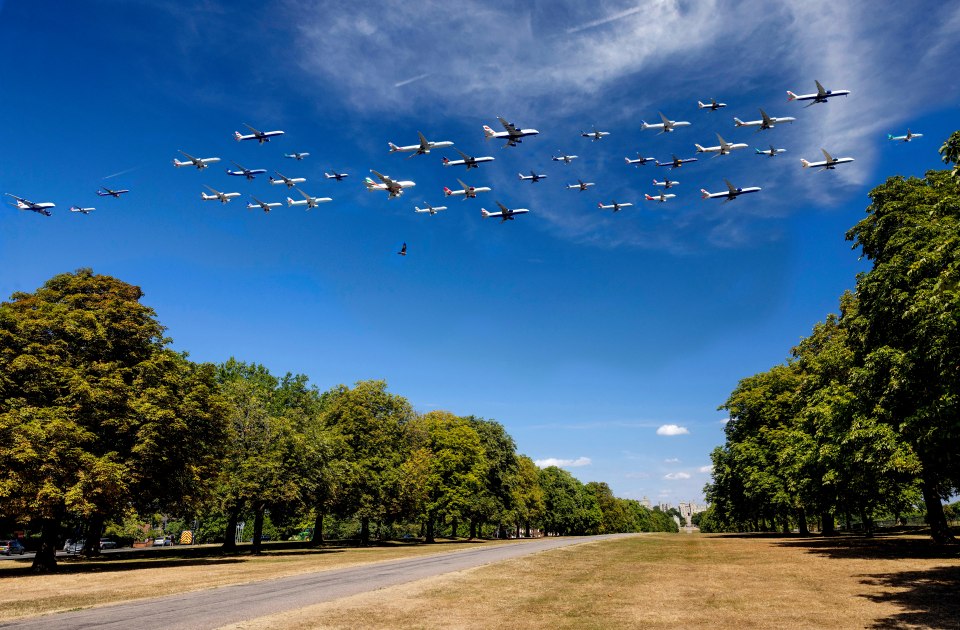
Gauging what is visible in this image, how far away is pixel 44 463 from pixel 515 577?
952 inches

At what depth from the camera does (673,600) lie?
17.5 metres

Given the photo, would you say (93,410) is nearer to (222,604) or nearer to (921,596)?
(222,604)

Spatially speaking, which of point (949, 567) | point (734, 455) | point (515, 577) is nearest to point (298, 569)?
point (515, 577)

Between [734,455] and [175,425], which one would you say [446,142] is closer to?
[175,425]

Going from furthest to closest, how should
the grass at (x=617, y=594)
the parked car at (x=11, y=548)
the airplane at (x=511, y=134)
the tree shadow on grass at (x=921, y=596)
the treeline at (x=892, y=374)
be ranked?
the parked car at (x=11, y=548) → the airplane at (x=511, y=134) → the treeline at (x=892, y=374) → the grass at (x=617, y=594) → the tree shadow on grass at (x=921, y=596)

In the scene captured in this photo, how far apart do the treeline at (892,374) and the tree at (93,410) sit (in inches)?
1419

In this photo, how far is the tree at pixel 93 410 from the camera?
89.5ft

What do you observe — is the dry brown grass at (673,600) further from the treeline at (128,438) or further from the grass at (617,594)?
the treeline at (128,438)

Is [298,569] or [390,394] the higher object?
[390,394]

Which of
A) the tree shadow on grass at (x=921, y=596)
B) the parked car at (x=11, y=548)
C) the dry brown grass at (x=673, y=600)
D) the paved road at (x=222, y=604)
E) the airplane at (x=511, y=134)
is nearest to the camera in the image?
the tree shadow on grass at (x=921, y=596)

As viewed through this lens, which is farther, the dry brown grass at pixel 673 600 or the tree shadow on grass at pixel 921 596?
the dry brown grass at pixel 673 600

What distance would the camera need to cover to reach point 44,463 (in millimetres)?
27078

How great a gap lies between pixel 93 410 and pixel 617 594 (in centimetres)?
2902

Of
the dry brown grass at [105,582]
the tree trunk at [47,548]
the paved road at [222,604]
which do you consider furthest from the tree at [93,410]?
the paved road at [222,604]
